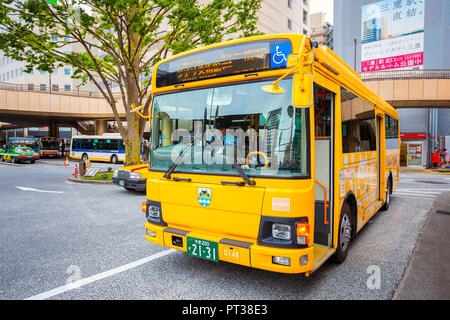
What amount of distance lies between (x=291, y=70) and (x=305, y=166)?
1.04 metres

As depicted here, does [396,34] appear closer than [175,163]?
No

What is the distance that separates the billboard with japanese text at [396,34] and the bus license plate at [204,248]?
27.9m

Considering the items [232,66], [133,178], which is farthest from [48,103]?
[232,66]

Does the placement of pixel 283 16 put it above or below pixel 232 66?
above

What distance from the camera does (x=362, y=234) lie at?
631cm

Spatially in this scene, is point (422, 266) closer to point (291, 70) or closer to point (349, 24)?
point (291, 70)

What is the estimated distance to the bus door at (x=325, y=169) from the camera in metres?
4.11

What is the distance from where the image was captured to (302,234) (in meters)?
3.32

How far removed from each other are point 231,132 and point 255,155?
443 millimetres

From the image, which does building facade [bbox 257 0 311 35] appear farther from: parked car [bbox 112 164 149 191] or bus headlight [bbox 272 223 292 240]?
bus headlight [bbox 272 223 292 240]

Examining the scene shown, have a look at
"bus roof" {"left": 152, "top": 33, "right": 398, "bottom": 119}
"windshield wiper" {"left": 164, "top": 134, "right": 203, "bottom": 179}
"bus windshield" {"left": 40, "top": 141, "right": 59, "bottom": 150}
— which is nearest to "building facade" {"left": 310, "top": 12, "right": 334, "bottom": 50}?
"bus windshield" {"left": 40, "top": 141, "right": 59, "bottom": 150}

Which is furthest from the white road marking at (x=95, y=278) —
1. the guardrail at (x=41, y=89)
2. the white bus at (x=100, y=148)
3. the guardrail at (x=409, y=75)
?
the guardrail at (x=41, y=89)

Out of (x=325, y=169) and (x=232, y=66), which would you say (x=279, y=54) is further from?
(x=325, y=169)

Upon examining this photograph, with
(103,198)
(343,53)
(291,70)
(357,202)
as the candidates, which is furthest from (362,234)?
(343,53)
